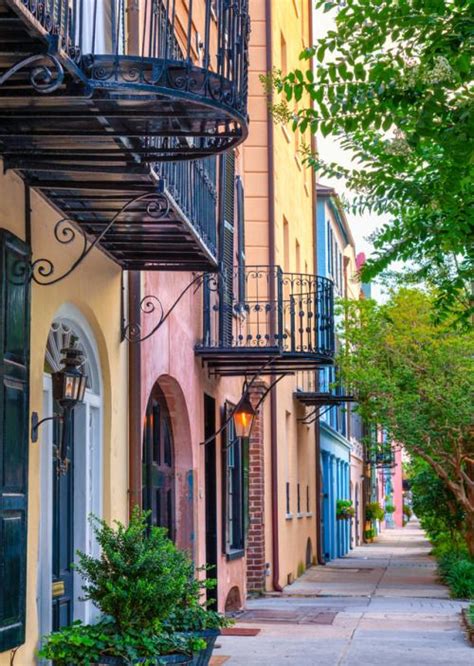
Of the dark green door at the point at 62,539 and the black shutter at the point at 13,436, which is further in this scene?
the dark green door at the point at 62,539

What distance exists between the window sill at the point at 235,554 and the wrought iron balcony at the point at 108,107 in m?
7.40

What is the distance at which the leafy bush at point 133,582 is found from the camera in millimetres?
7742

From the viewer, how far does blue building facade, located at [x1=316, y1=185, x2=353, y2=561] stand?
32312 millimetres

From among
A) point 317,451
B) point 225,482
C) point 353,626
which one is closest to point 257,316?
point 225,482

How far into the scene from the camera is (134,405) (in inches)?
412

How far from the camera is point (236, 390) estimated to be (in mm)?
17828

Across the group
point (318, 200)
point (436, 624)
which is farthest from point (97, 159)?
point (318, 200)

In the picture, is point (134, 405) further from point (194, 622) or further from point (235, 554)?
point (235, 554)

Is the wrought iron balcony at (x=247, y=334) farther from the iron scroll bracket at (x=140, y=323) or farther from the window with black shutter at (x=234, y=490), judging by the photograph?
the iron scroll bracket at (x=140, y=323)

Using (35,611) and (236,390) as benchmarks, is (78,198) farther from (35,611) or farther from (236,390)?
(236,390)

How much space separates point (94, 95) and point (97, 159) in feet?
3.69

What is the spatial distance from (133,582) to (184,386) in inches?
220

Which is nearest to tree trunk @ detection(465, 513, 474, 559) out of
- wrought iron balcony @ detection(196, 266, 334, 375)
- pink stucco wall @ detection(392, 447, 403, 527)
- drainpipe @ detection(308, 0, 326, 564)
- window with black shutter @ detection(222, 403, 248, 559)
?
drainpipe @ detection(308, 0, 326, 564)

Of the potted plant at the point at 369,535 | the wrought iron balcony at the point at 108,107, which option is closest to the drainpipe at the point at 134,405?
the wrought iron balcony at the point at 108,107
